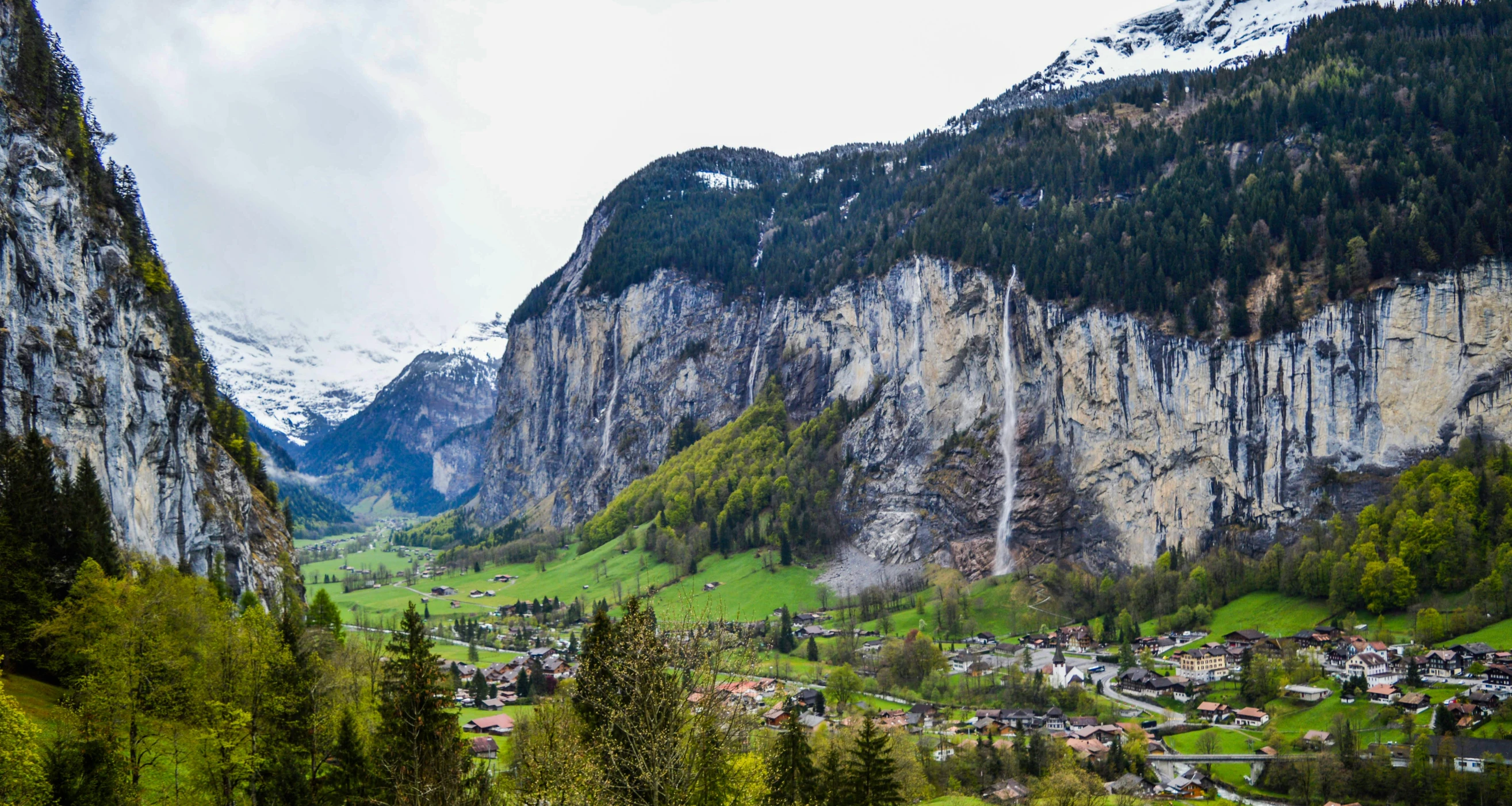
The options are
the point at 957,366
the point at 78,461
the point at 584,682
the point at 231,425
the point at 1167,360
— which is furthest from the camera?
the point at 957,366

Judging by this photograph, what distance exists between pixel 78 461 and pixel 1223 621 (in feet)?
325

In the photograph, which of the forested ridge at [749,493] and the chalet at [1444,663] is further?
the forested ridge at [749,493]

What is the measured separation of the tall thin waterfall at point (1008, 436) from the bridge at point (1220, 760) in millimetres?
58613

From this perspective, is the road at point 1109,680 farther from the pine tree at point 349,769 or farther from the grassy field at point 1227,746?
the pine tree at point 349,769

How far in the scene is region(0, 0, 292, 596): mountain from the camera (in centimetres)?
5159

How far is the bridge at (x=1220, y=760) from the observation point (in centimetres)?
6669

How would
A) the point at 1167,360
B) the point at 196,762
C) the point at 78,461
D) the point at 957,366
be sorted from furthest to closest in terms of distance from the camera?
the point at 957,366, the point at 1167,360, the point at 78,461, the point at 196,762

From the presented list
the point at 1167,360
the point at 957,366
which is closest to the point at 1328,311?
the point at 1167,360

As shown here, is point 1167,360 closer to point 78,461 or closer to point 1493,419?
point 1493,419

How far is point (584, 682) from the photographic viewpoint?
31438 mm

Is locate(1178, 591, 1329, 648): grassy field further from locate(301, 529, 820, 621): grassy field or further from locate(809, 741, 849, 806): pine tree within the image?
locate(809, 741, 849, 806): pine tree

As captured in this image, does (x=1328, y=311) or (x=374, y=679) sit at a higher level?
(x=1328, y=311)

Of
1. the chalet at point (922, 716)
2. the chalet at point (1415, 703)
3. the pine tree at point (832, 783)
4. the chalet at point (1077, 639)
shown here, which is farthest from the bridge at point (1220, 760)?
the pine tree at point (832, 783)

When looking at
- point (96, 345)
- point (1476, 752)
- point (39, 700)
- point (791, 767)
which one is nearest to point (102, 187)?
point (96, 345)
